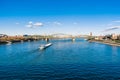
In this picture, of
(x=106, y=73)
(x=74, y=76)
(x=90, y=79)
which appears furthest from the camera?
(x=106, y=73)

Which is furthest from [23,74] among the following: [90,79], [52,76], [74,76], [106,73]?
[106,73]

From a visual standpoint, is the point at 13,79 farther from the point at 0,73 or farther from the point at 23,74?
the point at 0,73

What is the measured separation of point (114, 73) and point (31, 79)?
16.2m

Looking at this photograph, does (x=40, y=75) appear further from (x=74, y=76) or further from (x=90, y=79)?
(x=90, y=79)

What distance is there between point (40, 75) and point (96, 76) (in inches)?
403

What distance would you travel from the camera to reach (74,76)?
35281 millimetres

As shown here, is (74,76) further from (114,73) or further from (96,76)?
(114,73)

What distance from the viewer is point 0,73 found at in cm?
3862

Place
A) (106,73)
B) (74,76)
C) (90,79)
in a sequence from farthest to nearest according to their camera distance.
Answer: (106,73) → (74,76) → (90,79)

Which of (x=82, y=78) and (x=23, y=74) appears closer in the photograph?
(x=82, y=78)

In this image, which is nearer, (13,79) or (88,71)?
(13,79)

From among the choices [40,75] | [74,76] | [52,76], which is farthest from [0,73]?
[74,76]

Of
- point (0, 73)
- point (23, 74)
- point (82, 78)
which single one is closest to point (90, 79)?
point (82, 78)

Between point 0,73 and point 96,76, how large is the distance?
61.2 ft
